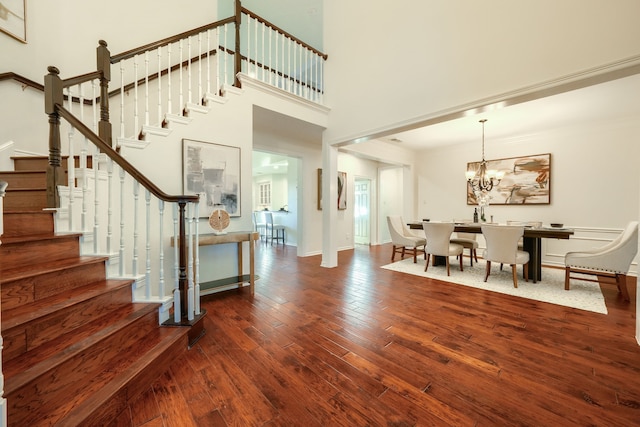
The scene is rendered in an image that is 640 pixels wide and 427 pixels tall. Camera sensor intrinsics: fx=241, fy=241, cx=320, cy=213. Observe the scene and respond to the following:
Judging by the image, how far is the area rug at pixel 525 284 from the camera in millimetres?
2838

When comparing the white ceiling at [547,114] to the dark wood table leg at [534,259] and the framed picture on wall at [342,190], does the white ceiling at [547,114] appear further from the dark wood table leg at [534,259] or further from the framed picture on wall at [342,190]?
the dark wood table leg at [534,259]

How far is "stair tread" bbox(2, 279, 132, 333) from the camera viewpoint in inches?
47.8

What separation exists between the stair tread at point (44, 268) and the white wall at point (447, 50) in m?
3.64

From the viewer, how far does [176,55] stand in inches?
132

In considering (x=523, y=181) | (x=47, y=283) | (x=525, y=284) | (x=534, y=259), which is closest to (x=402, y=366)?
(x=47, y=283)

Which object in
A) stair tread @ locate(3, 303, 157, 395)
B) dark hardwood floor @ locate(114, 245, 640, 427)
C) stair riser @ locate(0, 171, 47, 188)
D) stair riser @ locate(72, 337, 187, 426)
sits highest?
stair riser @ locate(0, 171, 47, 188)

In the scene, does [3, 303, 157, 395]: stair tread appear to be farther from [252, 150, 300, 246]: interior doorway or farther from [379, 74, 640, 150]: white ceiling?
[252, 150, 300, 246]: interior doorway

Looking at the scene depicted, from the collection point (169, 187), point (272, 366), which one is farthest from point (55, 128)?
point (272, 366)

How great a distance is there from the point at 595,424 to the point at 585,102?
14.7 ft

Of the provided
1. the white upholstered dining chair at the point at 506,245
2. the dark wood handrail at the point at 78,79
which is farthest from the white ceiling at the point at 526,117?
the dark wood handrail at the point at 78,79

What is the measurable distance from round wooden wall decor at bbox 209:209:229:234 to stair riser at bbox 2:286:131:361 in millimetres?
1192

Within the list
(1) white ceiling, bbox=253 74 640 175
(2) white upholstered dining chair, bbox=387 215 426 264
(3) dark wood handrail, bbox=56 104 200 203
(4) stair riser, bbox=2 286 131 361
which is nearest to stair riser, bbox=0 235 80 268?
(4) stair riser, bbox=2 286 131 361

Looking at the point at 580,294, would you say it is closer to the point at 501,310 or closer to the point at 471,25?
the point at 501,310

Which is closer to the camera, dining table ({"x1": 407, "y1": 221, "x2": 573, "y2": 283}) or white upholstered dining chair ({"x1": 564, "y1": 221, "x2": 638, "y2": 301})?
white upholstered dining chair ({"x1": 564, "y1": 221, "x2": 638, "y2": 301})
